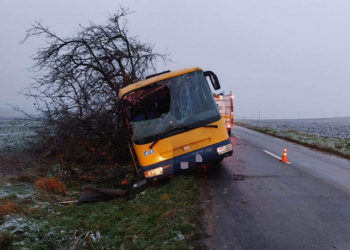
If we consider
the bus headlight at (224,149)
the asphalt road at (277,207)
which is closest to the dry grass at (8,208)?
the asphalt road at (277,207)

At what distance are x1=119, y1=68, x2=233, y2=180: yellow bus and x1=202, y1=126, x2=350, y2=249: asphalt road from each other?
953mm

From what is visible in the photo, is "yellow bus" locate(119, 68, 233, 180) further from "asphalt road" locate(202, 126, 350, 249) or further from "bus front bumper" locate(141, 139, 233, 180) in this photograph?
"asphalt road" locate(202, 126, 350, 249)

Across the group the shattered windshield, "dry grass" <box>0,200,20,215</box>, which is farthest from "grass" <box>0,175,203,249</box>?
the shattered windshield

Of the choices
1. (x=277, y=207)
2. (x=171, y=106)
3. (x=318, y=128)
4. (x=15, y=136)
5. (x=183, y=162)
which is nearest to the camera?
(x=277, y=207)

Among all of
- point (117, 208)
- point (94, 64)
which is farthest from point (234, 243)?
point (94, 64)

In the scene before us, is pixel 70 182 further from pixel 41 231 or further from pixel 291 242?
pixel 291 242

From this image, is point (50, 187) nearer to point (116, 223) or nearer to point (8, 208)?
point (8, 208)

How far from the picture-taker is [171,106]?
6.13 m

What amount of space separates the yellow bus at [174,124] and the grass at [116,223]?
29.8 inches

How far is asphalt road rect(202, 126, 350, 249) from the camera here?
3266mm

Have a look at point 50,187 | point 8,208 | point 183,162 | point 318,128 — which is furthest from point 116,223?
point 318,128

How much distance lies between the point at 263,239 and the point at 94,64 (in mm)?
11406

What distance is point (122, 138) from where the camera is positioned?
33.1 ft

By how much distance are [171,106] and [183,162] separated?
148cm
